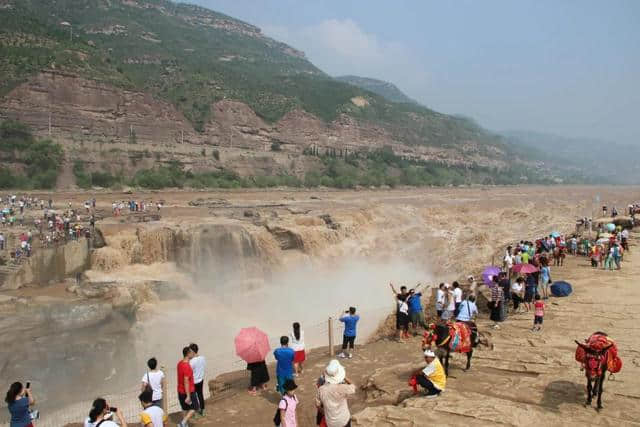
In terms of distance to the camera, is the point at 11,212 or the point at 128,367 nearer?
the point at 128,367

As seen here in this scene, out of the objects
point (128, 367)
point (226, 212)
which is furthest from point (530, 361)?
point (226, 212)

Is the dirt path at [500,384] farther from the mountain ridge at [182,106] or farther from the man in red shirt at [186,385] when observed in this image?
the mountain ridge at [182,106]

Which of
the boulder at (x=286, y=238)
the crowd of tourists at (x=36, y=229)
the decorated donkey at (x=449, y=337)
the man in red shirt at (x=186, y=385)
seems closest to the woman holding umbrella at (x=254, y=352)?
the man in red shirt at (x=186, y=385)

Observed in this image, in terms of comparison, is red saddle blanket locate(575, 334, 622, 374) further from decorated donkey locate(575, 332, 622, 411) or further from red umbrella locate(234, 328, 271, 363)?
red umbrella locate(234, 328, 271, 363)

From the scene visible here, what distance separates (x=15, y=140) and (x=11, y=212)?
20.1 metres

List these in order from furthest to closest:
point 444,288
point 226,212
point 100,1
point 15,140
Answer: point 100,1
point 15,140
point 226,212
point 444,288

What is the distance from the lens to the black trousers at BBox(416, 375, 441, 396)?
6.65 meters

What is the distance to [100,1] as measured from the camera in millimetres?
112250

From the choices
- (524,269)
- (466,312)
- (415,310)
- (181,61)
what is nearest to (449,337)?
(466,312)

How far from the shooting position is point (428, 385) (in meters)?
6.66

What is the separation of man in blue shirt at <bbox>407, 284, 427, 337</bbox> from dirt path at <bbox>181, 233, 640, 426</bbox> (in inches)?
16.4

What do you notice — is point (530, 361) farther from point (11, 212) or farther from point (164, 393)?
point (11, 212)

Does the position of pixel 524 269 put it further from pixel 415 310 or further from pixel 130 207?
pixel 130 207

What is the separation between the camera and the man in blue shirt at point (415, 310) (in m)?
10.3
